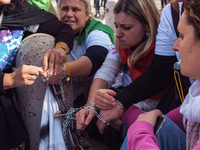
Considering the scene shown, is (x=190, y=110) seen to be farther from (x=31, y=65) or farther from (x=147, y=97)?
(x=31, y=65)

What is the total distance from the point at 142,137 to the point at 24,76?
39.4 inches

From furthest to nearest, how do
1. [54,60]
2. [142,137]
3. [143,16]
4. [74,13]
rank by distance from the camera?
1. [74,13]
2. [143,16]
3. [54,60]
4. [142,137]

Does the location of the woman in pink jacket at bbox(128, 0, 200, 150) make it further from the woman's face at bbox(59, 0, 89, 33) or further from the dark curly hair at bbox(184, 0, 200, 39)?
the woman's face at bbox(59, 0, 89, 33)

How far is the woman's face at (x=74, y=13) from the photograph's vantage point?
112 inches

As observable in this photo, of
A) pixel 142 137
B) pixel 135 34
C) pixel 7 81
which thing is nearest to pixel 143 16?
pixel 135 34

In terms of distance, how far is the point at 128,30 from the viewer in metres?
2.22

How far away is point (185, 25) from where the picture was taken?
4.17ft

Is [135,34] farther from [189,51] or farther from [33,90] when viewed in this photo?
[189,51]

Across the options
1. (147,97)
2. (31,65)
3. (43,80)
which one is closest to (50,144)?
(43,80)

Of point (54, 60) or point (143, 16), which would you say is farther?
point (143, 16)

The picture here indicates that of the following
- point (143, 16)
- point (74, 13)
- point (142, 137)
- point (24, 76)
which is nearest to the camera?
point (142, 137)

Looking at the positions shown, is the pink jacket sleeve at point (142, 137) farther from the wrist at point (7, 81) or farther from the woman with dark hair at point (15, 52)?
the wrist at point (7, 81)

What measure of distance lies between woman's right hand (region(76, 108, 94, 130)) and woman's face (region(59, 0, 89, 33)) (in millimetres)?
1159

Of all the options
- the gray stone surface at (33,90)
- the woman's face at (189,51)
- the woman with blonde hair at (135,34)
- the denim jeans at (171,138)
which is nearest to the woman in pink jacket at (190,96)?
the woman's face at (189,51)
